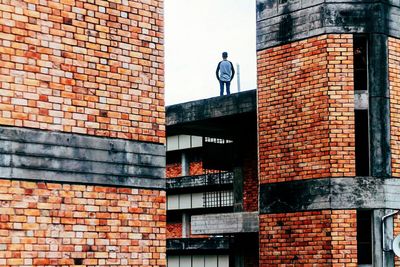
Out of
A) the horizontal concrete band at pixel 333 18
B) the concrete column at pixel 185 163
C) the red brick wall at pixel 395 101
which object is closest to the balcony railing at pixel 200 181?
the concrete column at pixel 185 163

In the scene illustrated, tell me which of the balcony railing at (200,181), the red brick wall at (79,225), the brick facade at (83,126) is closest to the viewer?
the red brick wall at (79,225)

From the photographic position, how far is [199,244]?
91.3ft

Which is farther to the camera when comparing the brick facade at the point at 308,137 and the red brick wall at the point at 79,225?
the brick facade at the point at 308,137

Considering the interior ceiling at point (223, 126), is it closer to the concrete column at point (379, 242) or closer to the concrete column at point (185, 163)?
the concrete column at point (379, 242)

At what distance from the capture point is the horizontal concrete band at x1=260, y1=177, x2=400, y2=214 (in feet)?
49.3

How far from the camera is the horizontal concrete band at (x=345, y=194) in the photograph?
15.0 meters

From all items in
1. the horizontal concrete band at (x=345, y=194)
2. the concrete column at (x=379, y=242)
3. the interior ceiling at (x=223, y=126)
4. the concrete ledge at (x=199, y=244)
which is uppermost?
the interior ceiling at (x=223, y=126)

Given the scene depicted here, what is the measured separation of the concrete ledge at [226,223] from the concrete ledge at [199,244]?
18.5 ft

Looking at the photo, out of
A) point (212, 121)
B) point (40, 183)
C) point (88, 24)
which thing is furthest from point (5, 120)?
point (212, 121)

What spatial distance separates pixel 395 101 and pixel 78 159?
7.95 meters

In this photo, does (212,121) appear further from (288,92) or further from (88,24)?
(88,24)

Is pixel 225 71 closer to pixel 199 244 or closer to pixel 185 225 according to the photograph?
pixel 199 244

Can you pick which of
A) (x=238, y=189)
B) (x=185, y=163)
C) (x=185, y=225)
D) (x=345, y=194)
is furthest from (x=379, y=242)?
(x=185, y=225)

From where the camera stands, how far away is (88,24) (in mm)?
10148
